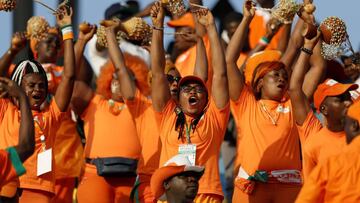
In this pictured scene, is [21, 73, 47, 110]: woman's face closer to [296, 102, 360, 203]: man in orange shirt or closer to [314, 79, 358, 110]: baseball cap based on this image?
[314, 79, 358, 110]: baseball cap

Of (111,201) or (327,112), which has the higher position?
(327,112)

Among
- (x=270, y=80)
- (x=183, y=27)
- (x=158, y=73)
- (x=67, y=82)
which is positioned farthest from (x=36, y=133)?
(x=183, y=27)

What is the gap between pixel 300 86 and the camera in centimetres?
1217

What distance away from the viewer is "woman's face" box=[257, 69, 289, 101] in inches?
501

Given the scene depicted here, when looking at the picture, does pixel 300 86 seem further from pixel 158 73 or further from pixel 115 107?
pixel 115 107

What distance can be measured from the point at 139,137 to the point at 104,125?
0.42 meters

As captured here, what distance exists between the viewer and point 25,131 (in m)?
9.95

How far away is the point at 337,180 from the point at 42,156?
3.59 m

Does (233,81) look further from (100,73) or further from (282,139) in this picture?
(100,73)

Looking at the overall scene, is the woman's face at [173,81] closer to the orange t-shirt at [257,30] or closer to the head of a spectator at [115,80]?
the head of a spectator at [115,80]

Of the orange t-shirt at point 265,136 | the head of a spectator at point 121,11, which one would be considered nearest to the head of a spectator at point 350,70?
the orange t-shirt at point 265,136

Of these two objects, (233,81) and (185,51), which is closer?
(233,81)

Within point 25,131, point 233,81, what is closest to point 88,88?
point 233,81

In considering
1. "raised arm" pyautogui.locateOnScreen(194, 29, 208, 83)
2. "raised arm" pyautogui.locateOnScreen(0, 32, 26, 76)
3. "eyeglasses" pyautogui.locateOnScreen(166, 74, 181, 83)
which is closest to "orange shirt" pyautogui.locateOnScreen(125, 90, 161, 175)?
"eyeglasses" pyautogui.locateOnScreen(166, 74, 181, 83)
